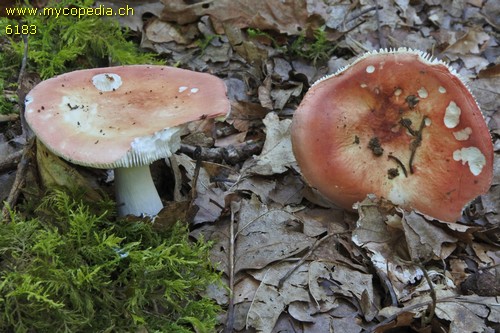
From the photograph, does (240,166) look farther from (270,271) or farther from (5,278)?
(5,278)

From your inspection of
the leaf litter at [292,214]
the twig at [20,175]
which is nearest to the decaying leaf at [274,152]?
the leaf litter at [292,214]

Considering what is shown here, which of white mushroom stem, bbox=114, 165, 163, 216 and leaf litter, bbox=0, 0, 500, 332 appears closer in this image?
leaf litter, bbox=0, 0, 500, 332

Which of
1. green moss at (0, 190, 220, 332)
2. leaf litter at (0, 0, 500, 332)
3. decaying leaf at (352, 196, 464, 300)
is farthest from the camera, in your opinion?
decaying leaf at (352, 196, 464, 300)

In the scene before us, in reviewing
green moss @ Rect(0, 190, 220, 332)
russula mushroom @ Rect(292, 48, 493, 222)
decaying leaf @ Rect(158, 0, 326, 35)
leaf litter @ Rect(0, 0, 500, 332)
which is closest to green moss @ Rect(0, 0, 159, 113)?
leaf litter @ Rect(0, 0, 500, 332)

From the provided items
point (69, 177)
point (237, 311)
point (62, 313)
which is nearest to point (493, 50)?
point (237, 311)

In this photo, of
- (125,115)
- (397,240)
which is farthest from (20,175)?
(397,240)

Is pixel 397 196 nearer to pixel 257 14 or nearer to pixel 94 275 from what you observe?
pixel 94 275

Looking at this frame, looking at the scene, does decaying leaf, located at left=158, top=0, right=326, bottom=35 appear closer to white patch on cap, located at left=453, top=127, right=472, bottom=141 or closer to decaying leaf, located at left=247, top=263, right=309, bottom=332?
white patch on cap, located at left=453, top=127, right=472, bottom=141
